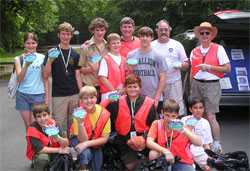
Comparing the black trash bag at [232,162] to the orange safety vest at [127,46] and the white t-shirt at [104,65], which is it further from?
the orange safety vest at [127,46]

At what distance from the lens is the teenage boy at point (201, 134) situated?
11.9ft

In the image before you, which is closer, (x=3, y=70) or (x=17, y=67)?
(x=17, y=67)

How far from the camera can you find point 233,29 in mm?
5297

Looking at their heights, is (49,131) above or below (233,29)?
below

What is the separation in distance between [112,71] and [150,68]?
571mm

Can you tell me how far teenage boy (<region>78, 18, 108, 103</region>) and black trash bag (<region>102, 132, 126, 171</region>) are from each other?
841mm

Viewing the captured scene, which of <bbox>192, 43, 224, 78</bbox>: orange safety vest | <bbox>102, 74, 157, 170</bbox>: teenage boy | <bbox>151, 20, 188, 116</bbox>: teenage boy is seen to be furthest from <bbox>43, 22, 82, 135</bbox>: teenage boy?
<bbox>192, 43, 224, 78</bbox>: orange safety vest

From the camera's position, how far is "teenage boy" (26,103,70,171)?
3.35m

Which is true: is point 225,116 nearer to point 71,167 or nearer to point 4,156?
point 71,167

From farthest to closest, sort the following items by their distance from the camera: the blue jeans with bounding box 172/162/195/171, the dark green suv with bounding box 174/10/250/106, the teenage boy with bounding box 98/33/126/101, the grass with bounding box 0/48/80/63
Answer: the grass with bounding box 0/48/80/63 → the dark green suv with bounding box 174/10/250/106 → the teenage boy with bounding box 98/33/126/101 → the blue jeans with bounding box 172/162/195/171

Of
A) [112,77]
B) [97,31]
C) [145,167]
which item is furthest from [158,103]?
[97,31]

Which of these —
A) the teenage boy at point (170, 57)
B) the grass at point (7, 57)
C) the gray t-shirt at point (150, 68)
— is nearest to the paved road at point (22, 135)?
the teenage boy at point (170, 57)

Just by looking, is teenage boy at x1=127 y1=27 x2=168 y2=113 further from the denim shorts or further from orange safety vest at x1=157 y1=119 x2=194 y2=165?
the denim shorts

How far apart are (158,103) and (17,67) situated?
2.22 meters
